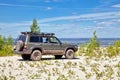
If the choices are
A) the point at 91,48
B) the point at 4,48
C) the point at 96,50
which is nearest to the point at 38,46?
the point at 4,48

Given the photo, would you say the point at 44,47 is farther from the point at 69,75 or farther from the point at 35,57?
the point at 69,75

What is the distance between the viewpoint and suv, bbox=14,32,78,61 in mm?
26234

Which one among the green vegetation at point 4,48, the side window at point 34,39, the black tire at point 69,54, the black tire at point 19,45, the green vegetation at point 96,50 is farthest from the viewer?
the green vegetation at point 4,48

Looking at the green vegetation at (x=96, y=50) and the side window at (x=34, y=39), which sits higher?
the side window at (x=34, y=39)

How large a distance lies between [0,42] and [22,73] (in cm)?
1788

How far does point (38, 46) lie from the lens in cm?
2669

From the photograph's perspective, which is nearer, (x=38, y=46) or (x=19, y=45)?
(x=19, y=45)

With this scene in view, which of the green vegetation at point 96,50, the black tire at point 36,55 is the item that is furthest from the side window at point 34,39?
the green vegetation at point 96,50

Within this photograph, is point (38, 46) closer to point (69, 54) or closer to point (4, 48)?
point (69, 54)

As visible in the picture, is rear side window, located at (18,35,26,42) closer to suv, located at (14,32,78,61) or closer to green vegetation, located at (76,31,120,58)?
suv, located at (14,32,78,61)

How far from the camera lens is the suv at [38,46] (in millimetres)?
26234

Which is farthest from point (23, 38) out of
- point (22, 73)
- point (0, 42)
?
point (0, 42)

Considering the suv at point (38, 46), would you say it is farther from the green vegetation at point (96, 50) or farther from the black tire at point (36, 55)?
the green vegetation at point (96, 50)

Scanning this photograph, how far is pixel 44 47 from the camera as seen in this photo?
27062mm
